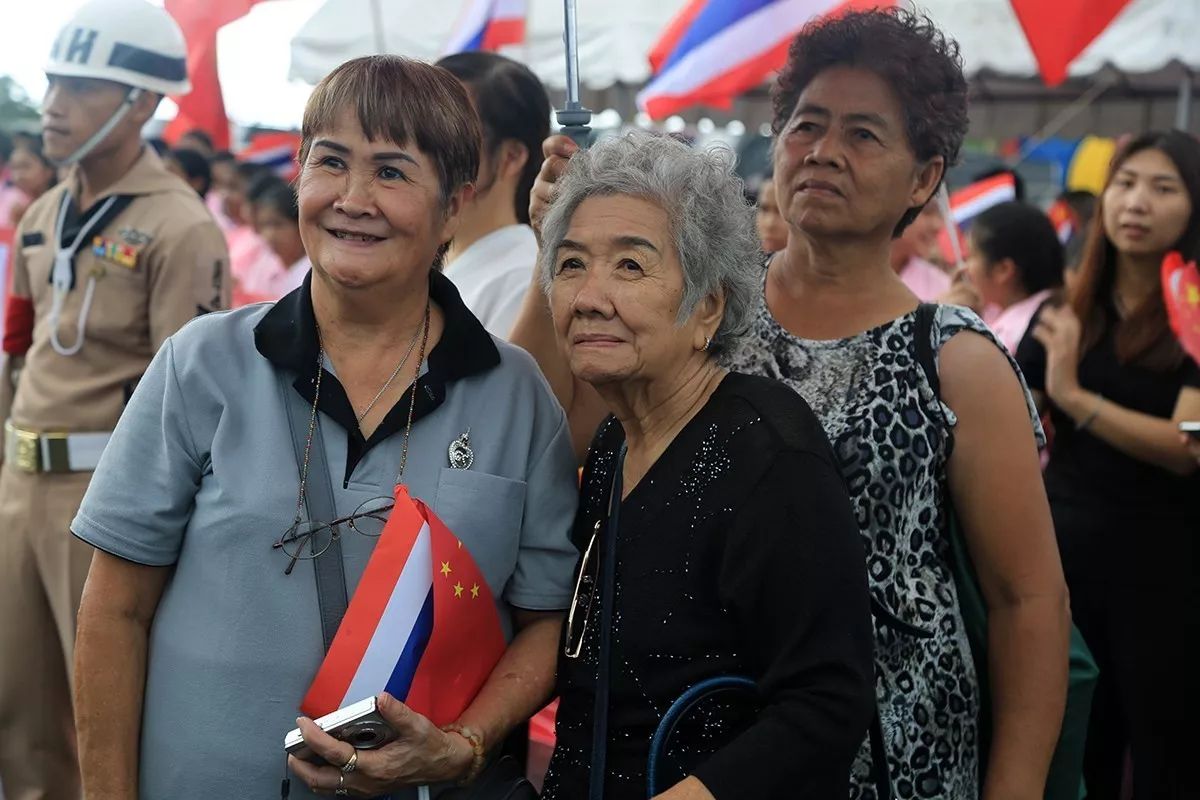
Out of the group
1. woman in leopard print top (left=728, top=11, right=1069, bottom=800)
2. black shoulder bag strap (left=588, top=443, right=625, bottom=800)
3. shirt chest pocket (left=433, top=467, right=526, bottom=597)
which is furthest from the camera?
woman in leopard print top (left=728, top=11, right=1069, bottom=800)

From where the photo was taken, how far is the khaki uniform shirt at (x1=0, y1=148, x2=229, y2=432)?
172 inches

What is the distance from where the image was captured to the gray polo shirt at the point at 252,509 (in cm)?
216

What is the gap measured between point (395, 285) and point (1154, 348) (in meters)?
3.02

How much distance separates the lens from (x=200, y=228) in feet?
14.8

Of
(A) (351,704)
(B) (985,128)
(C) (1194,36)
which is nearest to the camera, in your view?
(A) (351,704)

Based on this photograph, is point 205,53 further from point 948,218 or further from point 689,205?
point 689,205

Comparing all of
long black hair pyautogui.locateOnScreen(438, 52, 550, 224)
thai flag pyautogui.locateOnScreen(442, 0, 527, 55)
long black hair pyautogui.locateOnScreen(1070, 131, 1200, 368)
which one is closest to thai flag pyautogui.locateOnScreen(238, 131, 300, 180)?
thai flag pyautogui.locateOnScreen(442, 0, 527, 55)

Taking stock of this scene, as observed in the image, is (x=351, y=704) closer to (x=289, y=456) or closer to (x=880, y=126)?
(x=289, y=456)

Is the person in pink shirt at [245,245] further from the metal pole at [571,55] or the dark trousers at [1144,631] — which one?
the metal pole at [571,55]

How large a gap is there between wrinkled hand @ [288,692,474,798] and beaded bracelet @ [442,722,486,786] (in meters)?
0.06

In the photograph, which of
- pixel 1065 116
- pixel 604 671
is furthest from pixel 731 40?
pixel 1065 116

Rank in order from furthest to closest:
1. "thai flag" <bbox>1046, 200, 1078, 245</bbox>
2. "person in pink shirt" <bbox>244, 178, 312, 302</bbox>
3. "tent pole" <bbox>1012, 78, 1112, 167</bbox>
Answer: "tent pole" <bbox>1012, 78, 1112, 167</bbox>, "thai flag" <bbox>1046, 200, 1078, 245</bbox>, "person in pink shirt" <bbox>244, 178, 312, 302</bbox>

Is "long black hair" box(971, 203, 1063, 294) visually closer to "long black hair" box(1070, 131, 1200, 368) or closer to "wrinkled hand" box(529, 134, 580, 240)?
"long black hair" box(1070, 131, 1200, 368)

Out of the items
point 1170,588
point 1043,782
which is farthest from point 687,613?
point 1170,588
